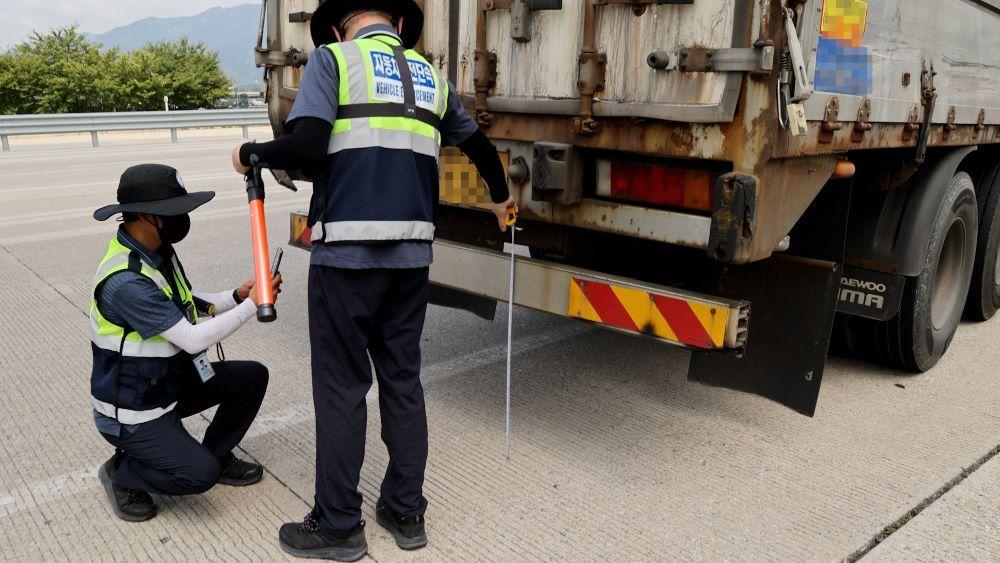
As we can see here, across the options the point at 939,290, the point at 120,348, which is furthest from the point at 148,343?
the point at 939,290

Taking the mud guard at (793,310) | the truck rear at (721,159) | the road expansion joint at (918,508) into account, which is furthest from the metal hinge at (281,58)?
the road expansion joint at (918,508)

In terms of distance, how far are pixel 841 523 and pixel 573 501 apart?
93 cm

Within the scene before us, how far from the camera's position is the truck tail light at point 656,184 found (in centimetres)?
296

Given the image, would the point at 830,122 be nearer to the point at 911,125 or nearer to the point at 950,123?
the point at 911,125

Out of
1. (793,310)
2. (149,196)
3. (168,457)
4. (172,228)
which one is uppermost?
(149,196)

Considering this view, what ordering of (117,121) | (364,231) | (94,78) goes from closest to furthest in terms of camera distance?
1. (364,231)
2. (117,121)
3. (94,78)

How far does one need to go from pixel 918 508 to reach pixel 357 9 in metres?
2.61

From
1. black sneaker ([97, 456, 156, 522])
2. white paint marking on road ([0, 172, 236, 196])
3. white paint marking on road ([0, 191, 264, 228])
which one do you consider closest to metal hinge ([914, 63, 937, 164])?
black sneaker ([97, 456, 156, 522])

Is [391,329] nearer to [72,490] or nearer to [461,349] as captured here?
[72,490]

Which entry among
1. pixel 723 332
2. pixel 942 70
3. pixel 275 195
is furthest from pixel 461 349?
pixel 275 195

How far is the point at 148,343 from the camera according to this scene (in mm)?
2662

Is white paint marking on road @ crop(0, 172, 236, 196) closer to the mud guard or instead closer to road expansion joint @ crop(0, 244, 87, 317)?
road expansion joint @ crop(0, 244, 87, 317)

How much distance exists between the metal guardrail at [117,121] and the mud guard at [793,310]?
632 inches

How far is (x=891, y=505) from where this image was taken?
3.03 meters
